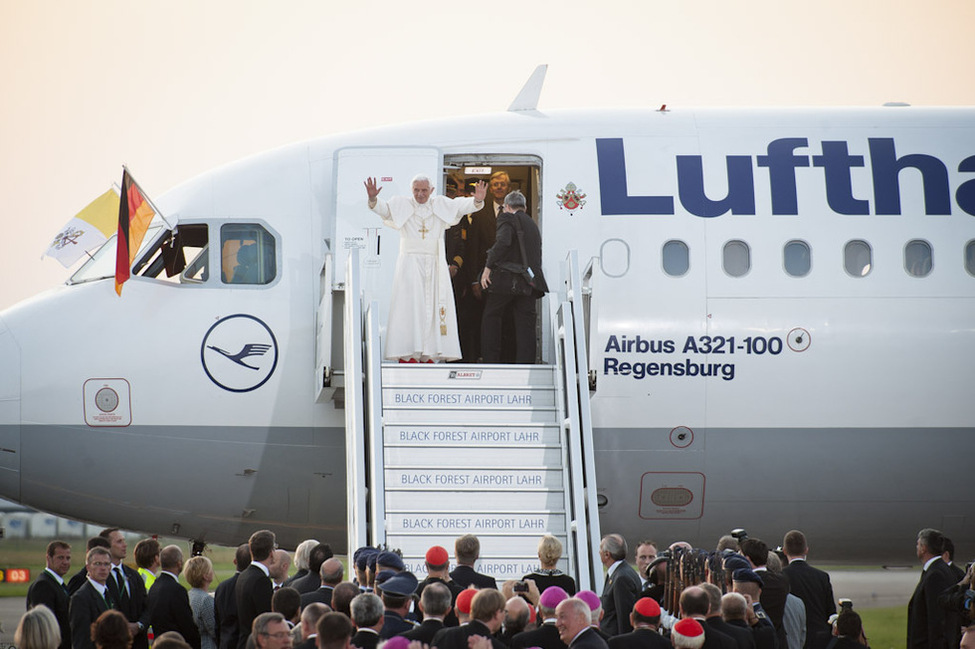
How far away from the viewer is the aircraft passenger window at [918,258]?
12.8 meters

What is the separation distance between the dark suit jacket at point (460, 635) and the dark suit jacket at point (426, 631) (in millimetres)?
121

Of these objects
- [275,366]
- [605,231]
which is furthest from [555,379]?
[275,366]

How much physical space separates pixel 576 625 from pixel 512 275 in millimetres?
5509

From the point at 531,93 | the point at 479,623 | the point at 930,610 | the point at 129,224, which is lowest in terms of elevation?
the point at 930,610

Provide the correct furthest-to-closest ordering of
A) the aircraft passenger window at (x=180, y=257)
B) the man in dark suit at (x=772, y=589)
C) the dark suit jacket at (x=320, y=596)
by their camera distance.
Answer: the aircraft passenger window at (x=180, y=257)
the man in dark suit at (x=772, y=589)
the dark suit jacket at (x=320, y=596)

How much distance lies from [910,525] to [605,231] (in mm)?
4739

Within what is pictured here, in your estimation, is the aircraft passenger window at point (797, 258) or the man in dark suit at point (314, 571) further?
the aircraft passenger window at point (797, 258)

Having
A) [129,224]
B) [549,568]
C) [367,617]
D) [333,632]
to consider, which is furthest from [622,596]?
[129,224]

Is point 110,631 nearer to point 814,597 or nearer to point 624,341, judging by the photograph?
point 814,597

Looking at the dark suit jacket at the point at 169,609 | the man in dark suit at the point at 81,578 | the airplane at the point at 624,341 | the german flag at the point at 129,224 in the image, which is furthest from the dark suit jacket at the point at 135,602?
the german flag at the point at 129,224

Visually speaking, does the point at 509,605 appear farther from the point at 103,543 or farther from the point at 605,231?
the point at 605,231

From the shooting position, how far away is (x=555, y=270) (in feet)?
41.3

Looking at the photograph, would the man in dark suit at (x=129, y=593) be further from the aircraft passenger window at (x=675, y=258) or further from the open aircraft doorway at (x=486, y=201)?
the aircraft passenger window at (x=675, y=258)

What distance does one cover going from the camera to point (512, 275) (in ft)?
39.4
